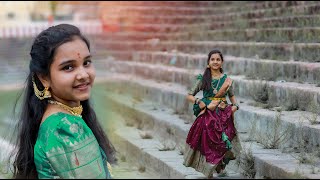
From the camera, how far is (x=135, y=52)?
53.4ft

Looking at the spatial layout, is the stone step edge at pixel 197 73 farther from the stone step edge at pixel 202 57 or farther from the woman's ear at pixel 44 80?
the woman's ear at pixel 44 80

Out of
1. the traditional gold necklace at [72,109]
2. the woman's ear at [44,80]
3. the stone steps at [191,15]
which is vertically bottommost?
the traditional gold necklace at [72,109]

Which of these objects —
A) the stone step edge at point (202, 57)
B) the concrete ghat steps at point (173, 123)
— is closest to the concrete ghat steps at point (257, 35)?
the stone step edge at point (202, 57)

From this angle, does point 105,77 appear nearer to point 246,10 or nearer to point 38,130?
point 246,10

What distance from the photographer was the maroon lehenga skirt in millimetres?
5969

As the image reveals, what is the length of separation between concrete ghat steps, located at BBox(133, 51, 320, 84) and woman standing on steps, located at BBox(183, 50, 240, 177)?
190 cm

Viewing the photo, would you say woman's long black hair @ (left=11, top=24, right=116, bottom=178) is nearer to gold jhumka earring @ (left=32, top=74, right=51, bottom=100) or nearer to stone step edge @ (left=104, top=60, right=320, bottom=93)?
gold jhumka earring @ (left=32, top=74, right=51, bottom=100)

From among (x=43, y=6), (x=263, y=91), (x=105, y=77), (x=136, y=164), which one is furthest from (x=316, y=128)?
(x=43, y=6)

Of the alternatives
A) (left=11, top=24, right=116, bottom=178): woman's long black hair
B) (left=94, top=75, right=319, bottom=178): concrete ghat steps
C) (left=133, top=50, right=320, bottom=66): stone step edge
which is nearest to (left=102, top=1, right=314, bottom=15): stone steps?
(left=133, top=50, right=320, bottom=66): stone step edge

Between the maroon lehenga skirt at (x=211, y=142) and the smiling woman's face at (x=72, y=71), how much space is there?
2.66 metres

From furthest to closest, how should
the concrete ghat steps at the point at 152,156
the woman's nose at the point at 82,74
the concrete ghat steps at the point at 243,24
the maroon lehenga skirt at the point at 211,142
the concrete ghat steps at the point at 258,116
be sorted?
the concrete ghat steps at the point at 243,24 < the concrete ghat steps at the point at 152,156 < the concrete ghat steps at the point at 258,116 < the maroon lehenga skirt at the point at 211,142 < the woman's nose at the point at 82,74

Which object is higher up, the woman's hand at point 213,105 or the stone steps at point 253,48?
the stone steps at point 253,48

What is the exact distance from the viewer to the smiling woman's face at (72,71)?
11.1 ft

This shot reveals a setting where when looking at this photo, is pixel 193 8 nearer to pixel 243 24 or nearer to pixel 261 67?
pixel 243 24
